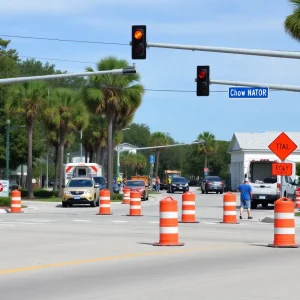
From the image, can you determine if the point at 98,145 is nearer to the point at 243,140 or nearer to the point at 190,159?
the point at 243,140

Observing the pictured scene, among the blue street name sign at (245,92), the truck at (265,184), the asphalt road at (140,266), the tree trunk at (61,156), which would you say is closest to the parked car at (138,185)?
the tree trunk at (61,156)

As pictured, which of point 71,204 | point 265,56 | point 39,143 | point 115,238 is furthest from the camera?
point 39,143

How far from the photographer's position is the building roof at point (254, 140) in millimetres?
113500

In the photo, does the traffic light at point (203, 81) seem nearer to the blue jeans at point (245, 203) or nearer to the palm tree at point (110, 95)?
the blue jeans at point (245, 203)

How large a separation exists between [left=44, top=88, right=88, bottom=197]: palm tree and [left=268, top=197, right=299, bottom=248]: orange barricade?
44.2m

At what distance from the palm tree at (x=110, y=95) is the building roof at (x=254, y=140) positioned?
54022mm

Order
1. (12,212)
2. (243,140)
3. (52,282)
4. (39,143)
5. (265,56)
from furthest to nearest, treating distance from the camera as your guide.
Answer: (243,140) → (39,143) → (12,212) → (265,56) → (52,282)

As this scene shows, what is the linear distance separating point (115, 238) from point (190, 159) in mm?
131708

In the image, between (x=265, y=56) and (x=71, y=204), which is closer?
(x=265, y=56)

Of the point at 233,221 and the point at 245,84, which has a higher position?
the point at 245,84

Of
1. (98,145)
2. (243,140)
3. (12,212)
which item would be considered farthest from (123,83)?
(243,140)

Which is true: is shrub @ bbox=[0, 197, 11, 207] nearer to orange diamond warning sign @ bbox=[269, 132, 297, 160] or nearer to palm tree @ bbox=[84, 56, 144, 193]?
orange diamond warning sign @ bbox=[269, 132, 297, 160]

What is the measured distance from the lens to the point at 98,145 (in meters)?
86.0

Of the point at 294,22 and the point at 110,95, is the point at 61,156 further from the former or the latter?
the point at 294,22
